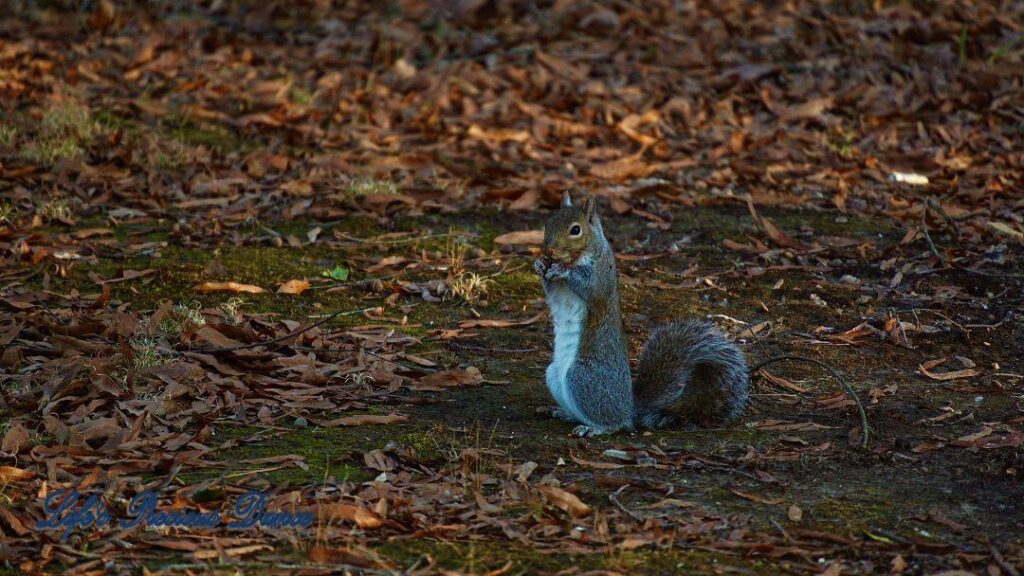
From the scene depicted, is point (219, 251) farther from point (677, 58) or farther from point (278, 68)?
point (677, 58)

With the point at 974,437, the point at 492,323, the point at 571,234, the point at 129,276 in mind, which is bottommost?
the point at 974,437

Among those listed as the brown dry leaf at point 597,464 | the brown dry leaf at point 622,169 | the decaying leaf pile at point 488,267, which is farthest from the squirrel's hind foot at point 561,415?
the brown dry leaf at point 622,169

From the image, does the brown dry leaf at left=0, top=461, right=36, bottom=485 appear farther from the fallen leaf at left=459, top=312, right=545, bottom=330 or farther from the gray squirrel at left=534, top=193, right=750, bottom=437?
the fallen leaf at left=459, top=312, right=545, bottom=330

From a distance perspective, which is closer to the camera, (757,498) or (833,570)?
(833,570)

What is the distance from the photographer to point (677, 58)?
945 cm

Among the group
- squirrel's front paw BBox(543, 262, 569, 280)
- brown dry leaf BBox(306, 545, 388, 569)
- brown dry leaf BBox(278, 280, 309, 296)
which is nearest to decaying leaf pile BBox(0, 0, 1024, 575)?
brown dry leaf BBox(306, 545, 388, 569)

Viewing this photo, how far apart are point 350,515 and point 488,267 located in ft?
9.30

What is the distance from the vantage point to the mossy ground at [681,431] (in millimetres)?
3568

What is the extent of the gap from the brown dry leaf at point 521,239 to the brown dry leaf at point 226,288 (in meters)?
1.40

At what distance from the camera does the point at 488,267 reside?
6168 millimetres

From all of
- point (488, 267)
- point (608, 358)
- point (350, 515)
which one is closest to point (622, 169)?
point (488, 267)

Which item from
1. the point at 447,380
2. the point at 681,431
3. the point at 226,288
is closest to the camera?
the point at 681,431

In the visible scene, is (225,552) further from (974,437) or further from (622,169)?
(622,169)

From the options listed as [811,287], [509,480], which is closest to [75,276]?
[509,480]
